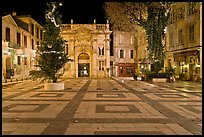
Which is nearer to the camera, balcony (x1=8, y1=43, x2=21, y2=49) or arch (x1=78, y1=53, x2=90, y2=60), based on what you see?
balcony (x1=8, y1=43, x2=21, y2=49)

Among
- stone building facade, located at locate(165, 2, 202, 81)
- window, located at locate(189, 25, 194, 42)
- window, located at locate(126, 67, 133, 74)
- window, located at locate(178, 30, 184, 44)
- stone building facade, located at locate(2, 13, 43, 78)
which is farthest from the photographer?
window, located at locate(126, 67, 133, 74)

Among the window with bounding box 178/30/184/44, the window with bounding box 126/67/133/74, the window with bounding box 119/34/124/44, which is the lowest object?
the window with bounding box 126/67/133/74

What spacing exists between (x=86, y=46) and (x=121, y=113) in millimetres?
42470

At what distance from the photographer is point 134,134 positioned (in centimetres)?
626

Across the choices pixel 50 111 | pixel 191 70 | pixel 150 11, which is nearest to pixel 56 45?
pixel 50 111

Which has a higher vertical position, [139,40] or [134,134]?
[139,40]

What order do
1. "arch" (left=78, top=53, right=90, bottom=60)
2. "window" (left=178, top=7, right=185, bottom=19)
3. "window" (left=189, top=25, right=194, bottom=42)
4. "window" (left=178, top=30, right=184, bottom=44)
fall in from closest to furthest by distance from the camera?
"window" (left=189, top=25, right=194, bottom=42) < "window" (left=178, top=7, right=185, bottom=19) < "window" (left=178, top=30, right=184, bottom=44) < "arch" (left=78, top=53, right=90, bottom=60)

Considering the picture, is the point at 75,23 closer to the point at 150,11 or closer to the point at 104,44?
the point at 104,44

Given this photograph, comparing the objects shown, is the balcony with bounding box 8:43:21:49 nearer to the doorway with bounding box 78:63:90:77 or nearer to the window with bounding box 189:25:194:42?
the doorway with bounding box 78:63:90:77

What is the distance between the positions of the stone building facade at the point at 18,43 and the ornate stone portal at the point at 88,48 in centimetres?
644

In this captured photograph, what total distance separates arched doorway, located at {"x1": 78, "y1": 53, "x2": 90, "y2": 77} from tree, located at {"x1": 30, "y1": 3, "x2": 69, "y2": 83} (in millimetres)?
31551

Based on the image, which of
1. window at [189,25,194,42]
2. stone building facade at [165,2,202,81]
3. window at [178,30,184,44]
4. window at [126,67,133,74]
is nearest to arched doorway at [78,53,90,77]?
window at [126,67,133,74]

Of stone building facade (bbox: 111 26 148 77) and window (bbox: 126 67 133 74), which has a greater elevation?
stone building facade (bbox: 111 26 148 77)

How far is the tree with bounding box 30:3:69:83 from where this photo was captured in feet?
64.0
